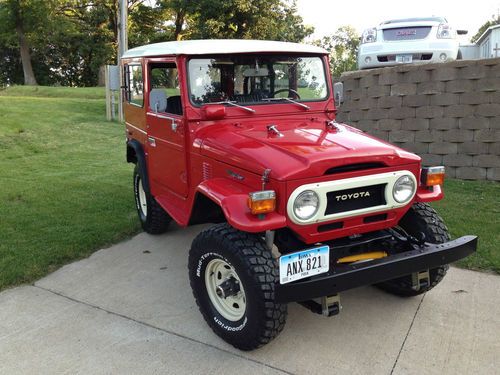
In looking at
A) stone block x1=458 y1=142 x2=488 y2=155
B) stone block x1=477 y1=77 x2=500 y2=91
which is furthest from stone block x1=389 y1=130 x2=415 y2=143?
stone block x1=477 y1=77 x2=500 y2=91

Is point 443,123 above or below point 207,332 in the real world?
above

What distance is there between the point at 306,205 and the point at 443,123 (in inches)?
→ 191

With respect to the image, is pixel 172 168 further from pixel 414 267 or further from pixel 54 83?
pixel 54 83

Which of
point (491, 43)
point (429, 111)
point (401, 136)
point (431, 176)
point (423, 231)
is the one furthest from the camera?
point (491, 43)

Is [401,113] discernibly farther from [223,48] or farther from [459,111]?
[223,48]

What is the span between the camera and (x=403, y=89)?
733cm

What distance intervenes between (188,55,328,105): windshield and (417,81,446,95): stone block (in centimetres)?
334

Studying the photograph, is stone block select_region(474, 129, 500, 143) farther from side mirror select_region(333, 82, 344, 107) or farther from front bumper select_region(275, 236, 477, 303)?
front bumper select_region(275, 236, 477, 303)

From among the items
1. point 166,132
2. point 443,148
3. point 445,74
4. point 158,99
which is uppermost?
point 445,74

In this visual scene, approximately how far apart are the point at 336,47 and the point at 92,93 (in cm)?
3469

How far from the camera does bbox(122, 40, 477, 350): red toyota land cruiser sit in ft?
9.60

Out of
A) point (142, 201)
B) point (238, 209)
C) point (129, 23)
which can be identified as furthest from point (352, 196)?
point (129, 23)

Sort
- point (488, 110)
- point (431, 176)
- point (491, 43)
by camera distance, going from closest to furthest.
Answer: point (431, 176), point (488, 110), point (491, 43)

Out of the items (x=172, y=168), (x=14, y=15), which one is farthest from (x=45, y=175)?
(x=14, y=15)
